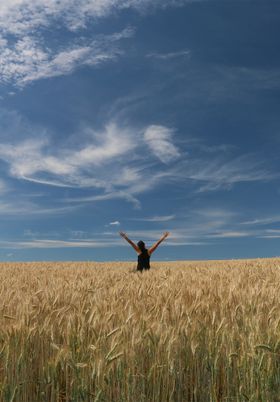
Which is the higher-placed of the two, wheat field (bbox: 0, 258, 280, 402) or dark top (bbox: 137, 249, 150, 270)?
dark top (bbox: 137, 249, 150, 270)

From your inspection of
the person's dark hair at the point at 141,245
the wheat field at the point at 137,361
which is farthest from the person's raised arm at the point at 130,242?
the wheat field at the point at 137,361

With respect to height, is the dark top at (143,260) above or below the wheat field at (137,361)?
above

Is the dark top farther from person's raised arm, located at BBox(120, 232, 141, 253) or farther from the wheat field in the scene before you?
the wheat field

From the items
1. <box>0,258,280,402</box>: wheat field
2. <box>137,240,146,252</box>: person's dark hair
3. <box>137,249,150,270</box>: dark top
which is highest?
<box>137,240,146,252</box>: person's dark hair

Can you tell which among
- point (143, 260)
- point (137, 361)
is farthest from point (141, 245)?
point (137, 361)

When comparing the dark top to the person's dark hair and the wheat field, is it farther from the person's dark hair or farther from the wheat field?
the wheat field

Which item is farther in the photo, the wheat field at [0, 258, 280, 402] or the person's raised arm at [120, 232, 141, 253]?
the person's raised arm at [120, 232, 141, 253]

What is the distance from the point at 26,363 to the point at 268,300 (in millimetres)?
2883

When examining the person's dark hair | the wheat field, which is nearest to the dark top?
the person's dark hair

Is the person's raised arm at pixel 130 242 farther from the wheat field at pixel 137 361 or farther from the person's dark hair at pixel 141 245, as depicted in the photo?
the wheat field at pixel 137 361

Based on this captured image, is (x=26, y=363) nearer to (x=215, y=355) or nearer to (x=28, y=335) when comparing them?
(x=28, y=335)

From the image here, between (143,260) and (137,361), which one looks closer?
(137,361)

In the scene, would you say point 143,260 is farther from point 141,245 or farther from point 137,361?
point 137,361

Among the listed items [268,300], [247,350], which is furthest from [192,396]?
[268,300]
